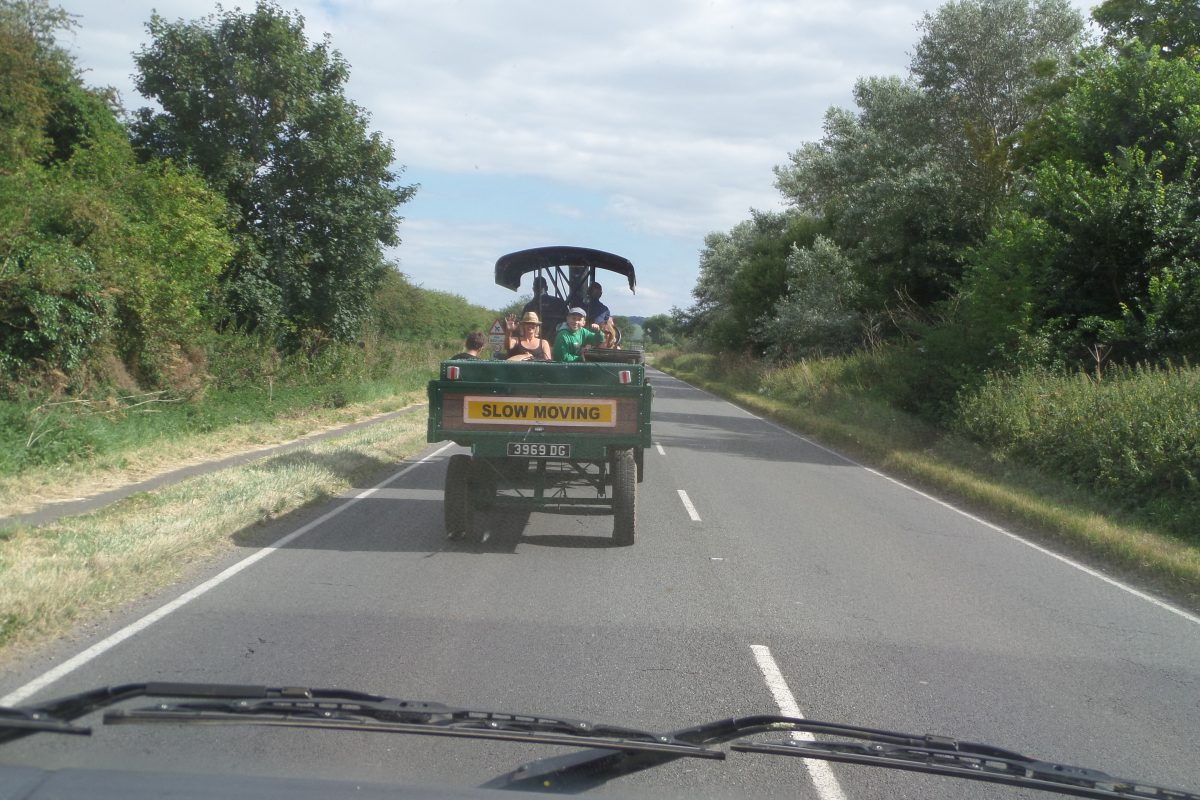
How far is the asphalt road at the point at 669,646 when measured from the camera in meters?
4.50

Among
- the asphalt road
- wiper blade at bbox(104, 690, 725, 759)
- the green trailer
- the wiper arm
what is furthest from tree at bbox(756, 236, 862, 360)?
the wiper arm

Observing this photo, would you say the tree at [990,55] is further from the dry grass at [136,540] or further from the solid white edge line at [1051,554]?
the dry grass at [136,540]

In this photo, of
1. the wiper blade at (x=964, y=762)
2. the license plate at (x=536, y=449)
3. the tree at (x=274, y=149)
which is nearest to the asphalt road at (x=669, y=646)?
the wiper blade at (x=964, y=762)

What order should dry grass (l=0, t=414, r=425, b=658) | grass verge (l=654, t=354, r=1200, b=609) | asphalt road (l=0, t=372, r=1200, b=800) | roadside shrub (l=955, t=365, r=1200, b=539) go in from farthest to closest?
roadside shrub (l=955, t=365, r=1200, b=539) → grass verge (l=654, t=354, r=1200, b=609) → dry grass (l=0, t=414, r=425, b=658) → asphalt road (l=0, t=372, r=1200, b=800)

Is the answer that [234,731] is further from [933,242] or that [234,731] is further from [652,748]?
[933,242]

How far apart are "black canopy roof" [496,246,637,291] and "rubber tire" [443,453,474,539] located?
20.4 ft

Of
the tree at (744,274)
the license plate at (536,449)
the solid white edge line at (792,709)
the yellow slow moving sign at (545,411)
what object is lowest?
the solid white edge line at (792,709)

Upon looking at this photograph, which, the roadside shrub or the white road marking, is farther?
the roadside shrub

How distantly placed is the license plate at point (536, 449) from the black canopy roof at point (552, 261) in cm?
627

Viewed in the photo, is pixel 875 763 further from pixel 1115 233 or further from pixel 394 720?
pixel 1115 233

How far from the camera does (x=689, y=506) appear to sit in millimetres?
12562

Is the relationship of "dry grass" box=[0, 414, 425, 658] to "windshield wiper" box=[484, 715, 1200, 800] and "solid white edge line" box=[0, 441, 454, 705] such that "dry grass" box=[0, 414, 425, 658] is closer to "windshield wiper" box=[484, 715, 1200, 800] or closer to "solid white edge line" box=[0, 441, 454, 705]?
"solid white edge line" box=[0, 441, 454, 705]

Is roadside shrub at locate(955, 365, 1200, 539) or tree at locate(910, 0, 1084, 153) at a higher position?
tree at locate(910, 0, 1084, 153)

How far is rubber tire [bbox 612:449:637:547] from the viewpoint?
32.0ft
